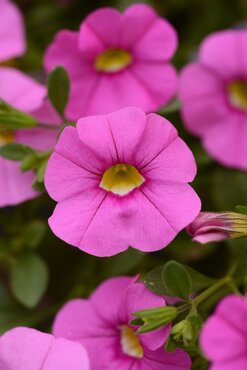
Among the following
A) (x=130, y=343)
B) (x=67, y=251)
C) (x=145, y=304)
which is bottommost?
(x=67, y=251)

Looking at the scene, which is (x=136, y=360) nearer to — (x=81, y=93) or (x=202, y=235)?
(x=202, y=235)

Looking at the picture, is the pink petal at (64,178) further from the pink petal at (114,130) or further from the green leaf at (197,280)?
the green leaf at (197,280)

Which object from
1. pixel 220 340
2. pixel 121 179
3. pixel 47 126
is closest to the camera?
pixel 220 340

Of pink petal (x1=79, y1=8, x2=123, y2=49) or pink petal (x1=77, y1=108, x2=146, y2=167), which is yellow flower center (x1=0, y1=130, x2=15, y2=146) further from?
pink petal (x1=77, y1=108, x2=146, y2=167)

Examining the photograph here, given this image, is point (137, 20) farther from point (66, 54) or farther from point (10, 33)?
point (10, 33)

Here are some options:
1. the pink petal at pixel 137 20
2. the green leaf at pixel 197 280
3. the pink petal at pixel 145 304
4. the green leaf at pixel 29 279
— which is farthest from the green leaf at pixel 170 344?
the pink petal at pixel 137 20

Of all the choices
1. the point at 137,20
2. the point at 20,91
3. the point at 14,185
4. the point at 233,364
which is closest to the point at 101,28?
the point at 137,20
